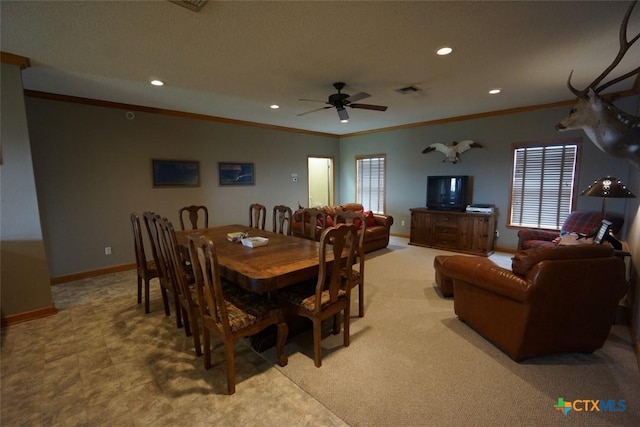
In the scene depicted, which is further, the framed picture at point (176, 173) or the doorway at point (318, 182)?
the doorway at point (318, 182)

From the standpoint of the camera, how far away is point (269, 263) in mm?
2248

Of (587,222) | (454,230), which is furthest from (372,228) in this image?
(587,222)

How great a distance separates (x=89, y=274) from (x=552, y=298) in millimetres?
5491

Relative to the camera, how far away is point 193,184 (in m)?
5.04

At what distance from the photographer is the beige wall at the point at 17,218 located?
107 inches

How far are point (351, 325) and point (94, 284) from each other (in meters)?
3.60

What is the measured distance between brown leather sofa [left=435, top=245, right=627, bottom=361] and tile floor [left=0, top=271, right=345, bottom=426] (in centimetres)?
149

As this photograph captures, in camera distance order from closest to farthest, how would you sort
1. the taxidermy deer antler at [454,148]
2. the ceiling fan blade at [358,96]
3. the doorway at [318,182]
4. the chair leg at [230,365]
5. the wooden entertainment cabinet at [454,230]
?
the chair leg at [230,365]
the ceiling fan blade at [358,96]
the wooden entertainment cabinet at [454,230]
the taxidermy deer antler at [454,148]
the doorway at [318,182]

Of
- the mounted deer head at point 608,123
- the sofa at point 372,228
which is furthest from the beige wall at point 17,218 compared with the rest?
the mounted deer head at point 608,123

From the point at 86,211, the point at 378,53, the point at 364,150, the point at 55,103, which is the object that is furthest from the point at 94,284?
the point at 364,150

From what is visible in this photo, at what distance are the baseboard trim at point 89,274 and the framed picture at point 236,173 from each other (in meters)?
2.10

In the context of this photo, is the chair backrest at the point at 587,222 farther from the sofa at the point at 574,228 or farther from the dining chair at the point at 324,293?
the dining chair at the point at 324,293

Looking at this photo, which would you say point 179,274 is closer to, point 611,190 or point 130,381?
point 130,381

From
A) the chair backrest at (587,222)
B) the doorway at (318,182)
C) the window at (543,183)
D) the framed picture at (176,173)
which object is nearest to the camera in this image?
the chair backrest at (587,222)
